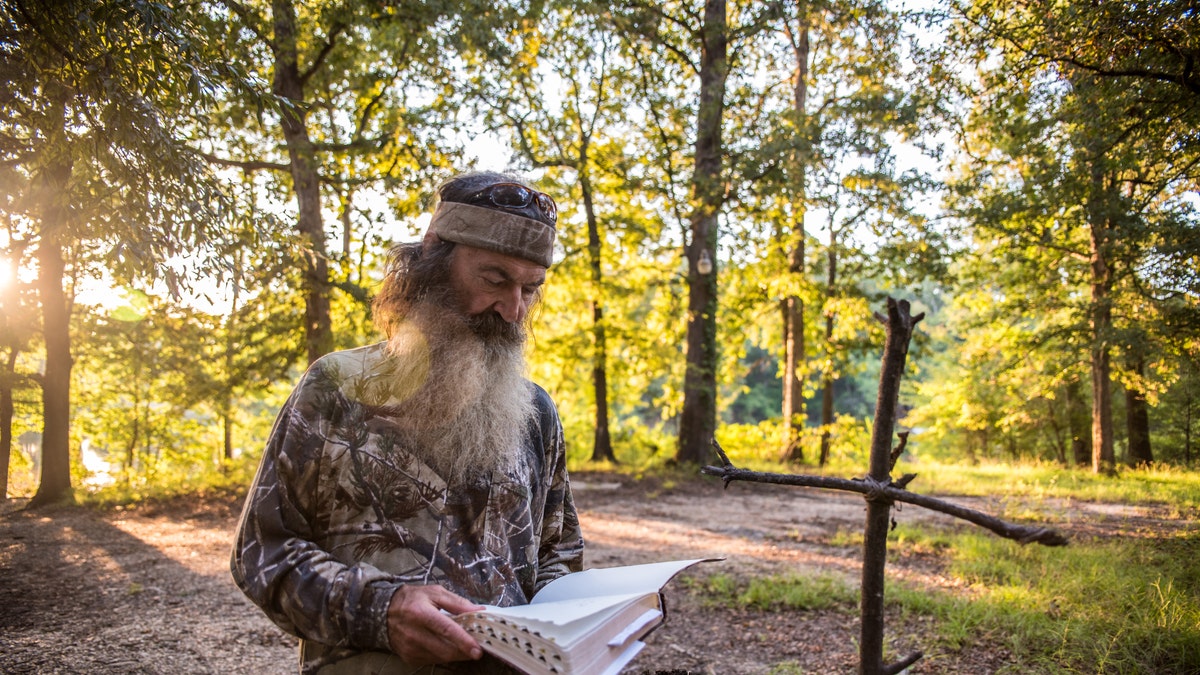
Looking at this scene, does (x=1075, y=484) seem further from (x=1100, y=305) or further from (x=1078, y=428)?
(x=1100, y=305)

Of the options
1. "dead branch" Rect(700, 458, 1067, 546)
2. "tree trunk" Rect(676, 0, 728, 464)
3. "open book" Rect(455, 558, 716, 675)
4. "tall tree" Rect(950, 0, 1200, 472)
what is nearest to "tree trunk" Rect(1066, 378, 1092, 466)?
"tall tree" Rect(950, 0, 1200, 472)

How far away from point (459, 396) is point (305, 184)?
8.54m

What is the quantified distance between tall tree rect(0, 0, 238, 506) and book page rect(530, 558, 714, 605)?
221 cm

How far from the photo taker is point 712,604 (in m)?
5.26


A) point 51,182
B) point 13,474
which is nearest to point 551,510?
point 51,182

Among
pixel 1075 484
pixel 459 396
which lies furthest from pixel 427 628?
pixel 1075 484

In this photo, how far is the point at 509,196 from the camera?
1.77 meters

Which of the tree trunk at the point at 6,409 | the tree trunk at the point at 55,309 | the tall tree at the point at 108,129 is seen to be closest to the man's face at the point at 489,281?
the tall tree at the point at 108,129

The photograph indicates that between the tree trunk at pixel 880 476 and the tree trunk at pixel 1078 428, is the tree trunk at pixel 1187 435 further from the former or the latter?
the tree trunk at pixel 1078 428

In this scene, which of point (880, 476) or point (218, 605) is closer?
point (880, 476)

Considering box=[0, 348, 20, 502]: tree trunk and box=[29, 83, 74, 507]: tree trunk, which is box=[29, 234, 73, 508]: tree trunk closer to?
box=[29, 83, 74, 507]: tree trunk

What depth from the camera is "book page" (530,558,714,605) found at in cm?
143

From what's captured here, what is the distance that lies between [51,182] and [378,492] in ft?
8.66

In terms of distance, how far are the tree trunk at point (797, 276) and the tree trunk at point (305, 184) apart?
731 centimetres
